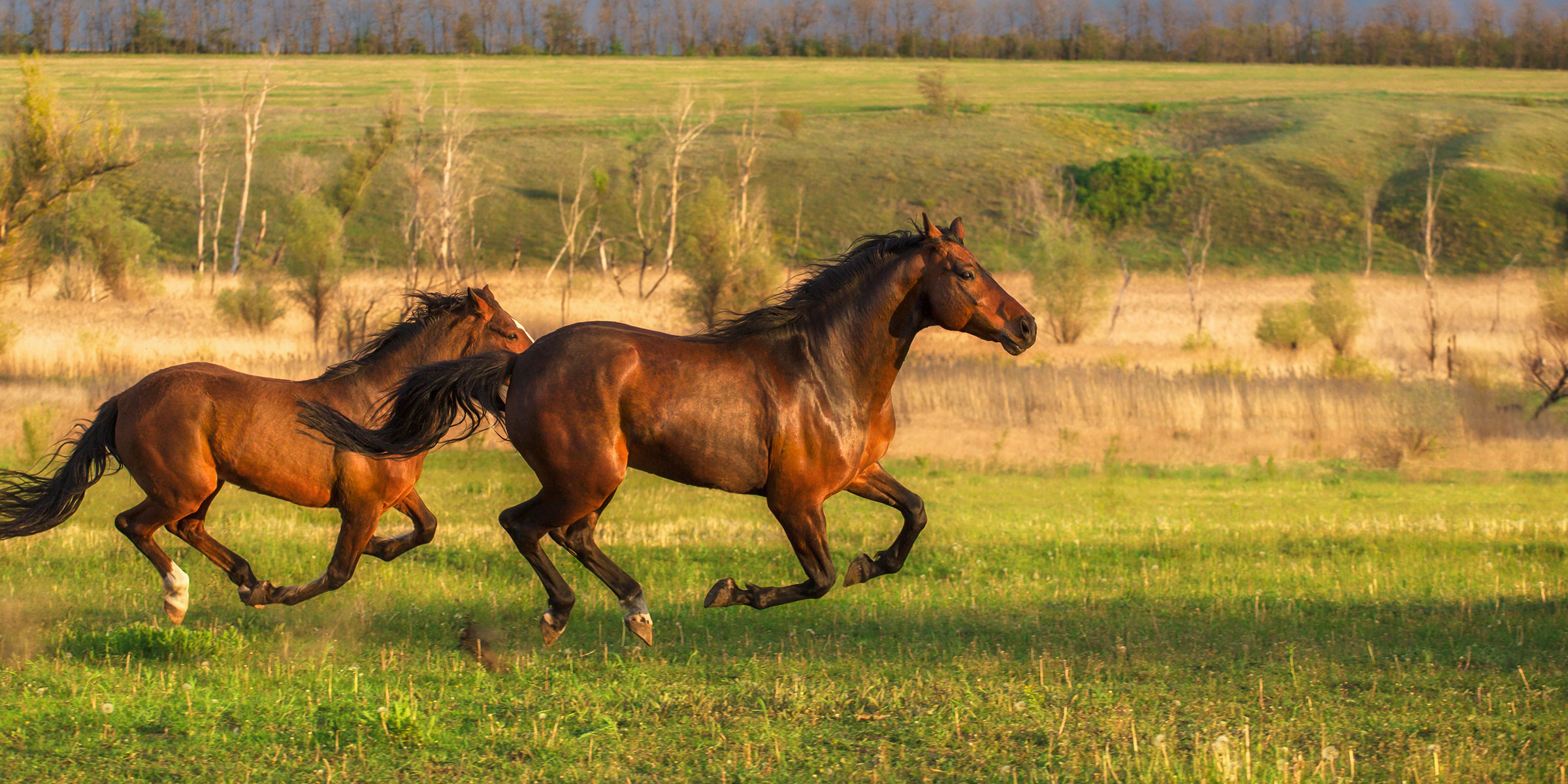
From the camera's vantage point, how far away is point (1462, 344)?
3319cm

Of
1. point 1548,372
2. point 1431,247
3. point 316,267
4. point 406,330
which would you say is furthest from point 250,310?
point 1431,247

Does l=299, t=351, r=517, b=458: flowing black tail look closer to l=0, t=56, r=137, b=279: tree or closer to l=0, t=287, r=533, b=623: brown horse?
l=0, t=287, r=533, b=623: brown horse

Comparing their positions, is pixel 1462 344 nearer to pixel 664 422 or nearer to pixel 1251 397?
pixel 1251 397

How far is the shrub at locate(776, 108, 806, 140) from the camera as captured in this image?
78.1 metres

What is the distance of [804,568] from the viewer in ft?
21.0

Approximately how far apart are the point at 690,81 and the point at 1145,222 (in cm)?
A: 4393

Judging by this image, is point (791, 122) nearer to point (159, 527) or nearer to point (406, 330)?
point (406, 330)

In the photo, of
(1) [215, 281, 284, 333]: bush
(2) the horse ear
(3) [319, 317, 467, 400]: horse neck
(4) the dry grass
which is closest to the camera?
(3) [319, 317, 467, 400]: horse neck

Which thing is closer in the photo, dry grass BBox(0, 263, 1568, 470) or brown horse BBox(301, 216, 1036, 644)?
brown horse BBox(301, 216, 1036, 644)

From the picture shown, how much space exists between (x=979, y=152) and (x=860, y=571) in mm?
70558

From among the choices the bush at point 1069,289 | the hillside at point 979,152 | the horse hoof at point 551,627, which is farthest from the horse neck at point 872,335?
the hillside at point 979,152

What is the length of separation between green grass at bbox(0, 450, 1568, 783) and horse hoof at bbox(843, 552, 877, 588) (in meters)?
0.39

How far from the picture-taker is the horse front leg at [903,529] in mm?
6832

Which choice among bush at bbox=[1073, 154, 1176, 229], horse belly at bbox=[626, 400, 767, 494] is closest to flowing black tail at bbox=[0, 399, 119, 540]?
horse belly at bbox=[626, 400, 767, 494]
